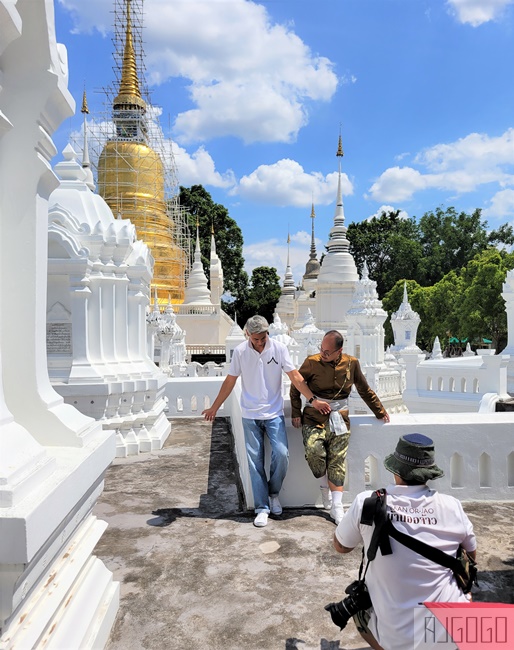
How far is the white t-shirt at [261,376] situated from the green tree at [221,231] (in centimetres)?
3824

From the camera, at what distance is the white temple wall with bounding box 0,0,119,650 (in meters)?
2.09

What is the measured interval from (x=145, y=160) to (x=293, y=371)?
27.8m

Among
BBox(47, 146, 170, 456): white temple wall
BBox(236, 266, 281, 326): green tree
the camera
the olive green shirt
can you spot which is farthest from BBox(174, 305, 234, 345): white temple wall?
the camera

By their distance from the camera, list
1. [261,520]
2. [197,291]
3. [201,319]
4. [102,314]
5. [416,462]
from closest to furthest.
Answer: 1. [416,462]
2. [261,520]
3. [102,314]
4. [201,319]
5. [197,291]

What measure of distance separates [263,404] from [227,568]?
1388 mm

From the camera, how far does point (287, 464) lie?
14.4 ft

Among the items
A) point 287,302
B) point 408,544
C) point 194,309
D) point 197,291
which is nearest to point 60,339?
point 408,544

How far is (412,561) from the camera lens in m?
2.08

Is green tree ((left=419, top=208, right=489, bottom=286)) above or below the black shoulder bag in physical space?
above

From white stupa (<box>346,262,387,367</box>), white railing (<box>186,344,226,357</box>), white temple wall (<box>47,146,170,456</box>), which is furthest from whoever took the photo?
white railing (<box>186,344,226,357</box>)

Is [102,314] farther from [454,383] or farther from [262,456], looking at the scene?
[454,383]

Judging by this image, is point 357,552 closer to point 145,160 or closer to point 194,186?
point 145,160

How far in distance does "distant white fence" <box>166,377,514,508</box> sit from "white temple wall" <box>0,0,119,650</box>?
84.1 inches

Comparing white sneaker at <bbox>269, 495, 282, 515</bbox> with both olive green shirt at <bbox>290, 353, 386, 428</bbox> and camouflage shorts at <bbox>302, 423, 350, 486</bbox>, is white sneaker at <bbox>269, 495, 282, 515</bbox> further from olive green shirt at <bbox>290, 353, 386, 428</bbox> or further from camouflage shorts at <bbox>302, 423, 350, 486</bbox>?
olive green shirt at <bbox>290, 353, 386, 428</bbox>
